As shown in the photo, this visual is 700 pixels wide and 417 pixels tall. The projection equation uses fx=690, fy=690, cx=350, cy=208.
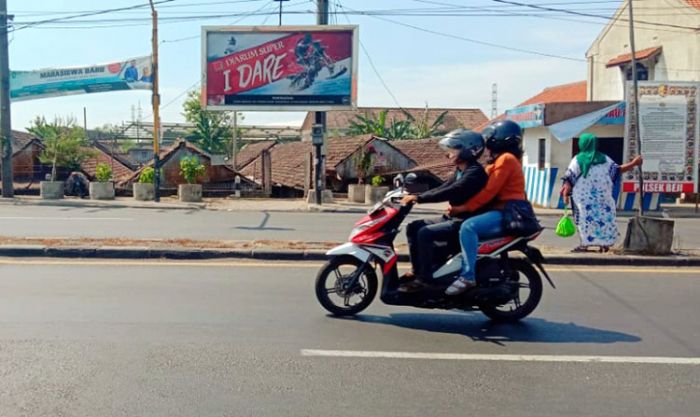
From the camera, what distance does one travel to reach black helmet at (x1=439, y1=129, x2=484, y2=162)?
6.05 m

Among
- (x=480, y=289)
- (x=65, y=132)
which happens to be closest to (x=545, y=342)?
(x=480, y=289)

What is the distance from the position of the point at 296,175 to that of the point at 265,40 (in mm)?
6172

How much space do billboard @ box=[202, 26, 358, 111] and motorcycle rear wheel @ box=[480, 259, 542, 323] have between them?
17099 mm

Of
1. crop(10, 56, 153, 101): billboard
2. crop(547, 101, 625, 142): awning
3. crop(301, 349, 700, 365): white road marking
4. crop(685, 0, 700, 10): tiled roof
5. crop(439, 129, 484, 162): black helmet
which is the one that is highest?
crop(685, 0, 700, 10): tiled roof

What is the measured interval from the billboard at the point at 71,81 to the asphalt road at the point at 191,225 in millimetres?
6919

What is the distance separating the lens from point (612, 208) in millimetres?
9727

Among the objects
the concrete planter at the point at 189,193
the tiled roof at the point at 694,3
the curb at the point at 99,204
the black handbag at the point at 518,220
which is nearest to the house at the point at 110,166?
the curb at the point at 99,204

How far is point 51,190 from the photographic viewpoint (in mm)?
22438

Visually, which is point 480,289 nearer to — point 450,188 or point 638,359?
point 450,188

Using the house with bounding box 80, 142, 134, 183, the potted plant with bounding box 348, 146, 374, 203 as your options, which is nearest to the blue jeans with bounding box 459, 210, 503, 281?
the potted plant with bounding box 348, 146, 374, 203

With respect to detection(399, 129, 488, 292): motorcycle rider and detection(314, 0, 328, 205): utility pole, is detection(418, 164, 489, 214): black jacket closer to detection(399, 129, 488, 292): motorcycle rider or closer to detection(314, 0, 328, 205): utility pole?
detection(399, 129, 488, 292): motorcycle rider

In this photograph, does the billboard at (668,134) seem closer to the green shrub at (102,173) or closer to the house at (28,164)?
the green shrub at (102,173)

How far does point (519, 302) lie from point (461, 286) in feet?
2.31

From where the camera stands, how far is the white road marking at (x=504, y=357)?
16.9 feet
